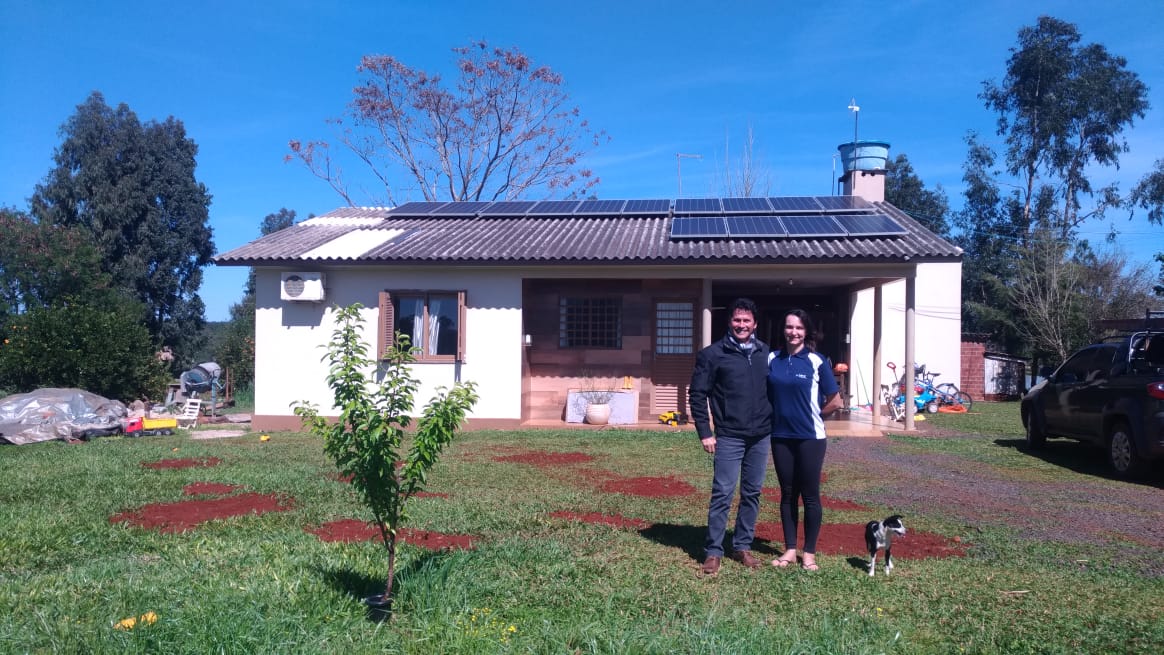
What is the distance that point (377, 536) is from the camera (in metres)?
5.73

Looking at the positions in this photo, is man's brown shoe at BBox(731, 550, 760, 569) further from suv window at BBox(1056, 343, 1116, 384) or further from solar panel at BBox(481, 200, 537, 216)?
solar panel at BBox(481, 200, 537, 216)

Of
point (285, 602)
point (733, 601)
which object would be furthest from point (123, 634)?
point (733, 601)

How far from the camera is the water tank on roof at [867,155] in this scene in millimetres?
18062

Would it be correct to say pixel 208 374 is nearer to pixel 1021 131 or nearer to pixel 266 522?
pixel 266 522

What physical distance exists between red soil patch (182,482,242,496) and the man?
16.2ft

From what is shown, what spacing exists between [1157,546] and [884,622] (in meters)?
3.17

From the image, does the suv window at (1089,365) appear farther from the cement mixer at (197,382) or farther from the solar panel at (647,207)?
the cement mixer at (197,382)

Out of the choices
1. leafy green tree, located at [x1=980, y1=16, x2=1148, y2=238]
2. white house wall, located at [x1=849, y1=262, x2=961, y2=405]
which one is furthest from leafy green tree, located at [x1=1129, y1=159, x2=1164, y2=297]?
white house wall, located at [x1=849, y1=262, x2=961, y2=405]

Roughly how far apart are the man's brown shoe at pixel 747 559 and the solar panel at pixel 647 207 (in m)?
11.4

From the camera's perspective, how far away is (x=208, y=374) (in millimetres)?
19516

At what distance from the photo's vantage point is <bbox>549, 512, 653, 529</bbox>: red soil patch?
6.21 meters

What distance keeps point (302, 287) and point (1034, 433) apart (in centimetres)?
1132

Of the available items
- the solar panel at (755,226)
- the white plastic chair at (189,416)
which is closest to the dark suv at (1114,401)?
the solar panel at (755,226)

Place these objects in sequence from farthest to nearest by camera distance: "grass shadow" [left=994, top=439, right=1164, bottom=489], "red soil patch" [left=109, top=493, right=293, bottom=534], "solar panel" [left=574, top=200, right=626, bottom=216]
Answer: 1. "solar panel" [left=574, top=200, right=626, bottom=216]
2. "grass shadow" [left=994, top=439, right=1164, bottom=489]
3. "red soil patch" [left=109, top=493, right=293, bottom=534]
